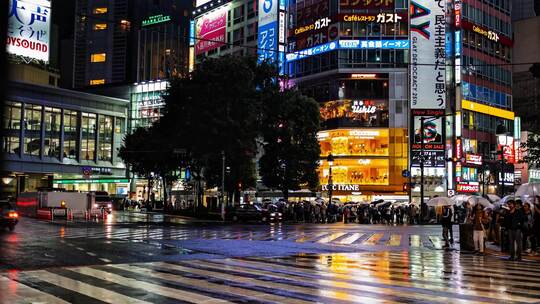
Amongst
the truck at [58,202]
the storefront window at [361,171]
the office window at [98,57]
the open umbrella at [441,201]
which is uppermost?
the office window at [98,57]

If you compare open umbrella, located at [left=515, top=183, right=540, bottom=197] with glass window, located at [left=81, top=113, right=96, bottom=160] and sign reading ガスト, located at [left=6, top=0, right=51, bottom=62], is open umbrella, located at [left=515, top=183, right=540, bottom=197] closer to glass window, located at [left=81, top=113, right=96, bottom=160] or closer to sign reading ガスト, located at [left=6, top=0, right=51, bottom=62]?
sign reading ガスト, located at [left=6, top=0, right=51, bottom=62]

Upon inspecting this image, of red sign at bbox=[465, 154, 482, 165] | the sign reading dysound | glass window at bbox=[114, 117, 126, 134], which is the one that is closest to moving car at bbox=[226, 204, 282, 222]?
the sign reading dysound

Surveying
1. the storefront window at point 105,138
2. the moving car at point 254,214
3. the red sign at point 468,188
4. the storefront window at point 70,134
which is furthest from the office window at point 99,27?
the moving car at point 254,214

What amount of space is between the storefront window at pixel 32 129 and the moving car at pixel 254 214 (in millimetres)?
47924

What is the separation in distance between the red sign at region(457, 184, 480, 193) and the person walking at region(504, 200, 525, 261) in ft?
172

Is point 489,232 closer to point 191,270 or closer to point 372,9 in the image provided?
point 191,270

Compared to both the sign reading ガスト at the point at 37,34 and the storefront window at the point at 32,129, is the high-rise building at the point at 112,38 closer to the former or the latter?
the storefront window at the point at 32,129

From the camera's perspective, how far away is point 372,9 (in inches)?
2842

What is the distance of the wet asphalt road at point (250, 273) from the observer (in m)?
10.9

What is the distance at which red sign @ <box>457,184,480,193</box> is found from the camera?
2736 inches

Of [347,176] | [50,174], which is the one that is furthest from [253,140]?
[50,174]

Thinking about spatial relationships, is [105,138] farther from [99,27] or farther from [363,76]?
[99,27]

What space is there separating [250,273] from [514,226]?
8917 millimetres

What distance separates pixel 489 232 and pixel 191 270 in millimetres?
16960
